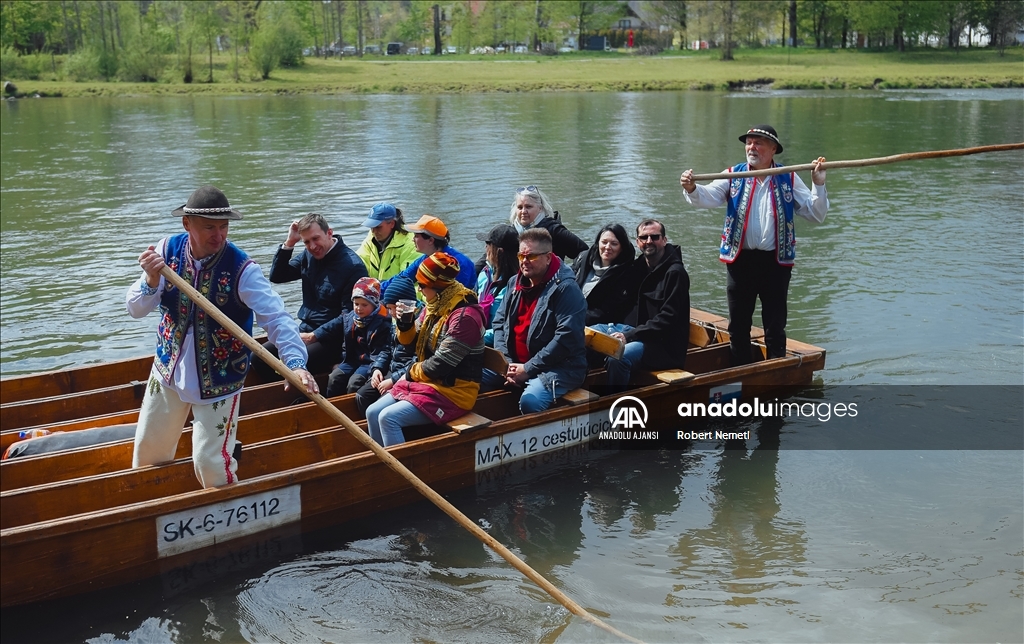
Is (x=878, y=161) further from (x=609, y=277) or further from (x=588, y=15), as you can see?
(x=588, y=15)

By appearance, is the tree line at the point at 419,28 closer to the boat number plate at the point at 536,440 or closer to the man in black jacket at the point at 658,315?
the man in black jacket at the point at 658,315

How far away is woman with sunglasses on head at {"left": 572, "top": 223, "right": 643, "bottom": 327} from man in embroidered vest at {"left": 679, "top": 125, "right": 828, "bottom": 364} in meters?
0.65

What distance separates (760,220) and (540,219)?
1787mm

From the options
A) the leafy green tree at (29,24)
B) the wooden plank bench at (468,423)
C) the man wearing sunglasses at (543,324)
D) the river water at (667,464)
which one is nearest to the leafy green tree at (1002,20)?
the river water at (667,464)

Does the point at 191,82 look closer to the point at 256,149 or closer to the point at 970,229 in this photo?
the point at 256,149

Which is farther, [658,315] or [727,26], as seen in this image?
[727,26]

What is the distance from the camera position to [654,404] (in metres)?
7.80

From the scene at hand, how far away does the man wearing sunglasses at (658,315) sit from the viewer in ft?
25.1

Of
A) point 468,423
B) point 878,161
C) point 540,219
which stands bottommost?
point 468,423

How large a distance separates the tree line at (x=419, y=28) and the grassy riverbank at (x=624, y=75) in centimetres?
166

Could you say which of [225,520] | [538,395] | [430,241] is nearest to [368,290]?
[430,241]

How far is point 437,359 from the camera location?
6562mm

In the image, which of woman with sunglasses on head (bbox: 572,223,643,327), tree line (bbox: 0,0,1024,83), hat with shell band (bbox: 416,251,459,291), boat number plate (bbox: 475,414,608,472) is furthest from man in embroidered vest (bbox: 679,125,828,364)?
tree line (bbox: 0,0,1024,83)

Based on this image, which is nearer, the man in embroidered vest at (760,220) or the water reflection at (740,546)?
the water reflection at (740,546)
